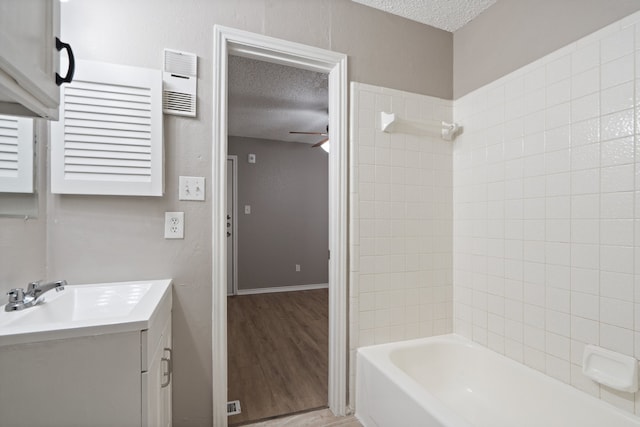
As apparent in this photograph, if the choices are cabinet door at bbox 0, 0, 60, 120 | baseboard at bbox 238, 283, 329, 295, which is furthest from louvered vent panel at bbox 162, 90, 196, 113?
baseboard at bbox 238, 283, 329, 295

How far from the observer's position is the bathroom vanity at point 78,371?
76 centimetres

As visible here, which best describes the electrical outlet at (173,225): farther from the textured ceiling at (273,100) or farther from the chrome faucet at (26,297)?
the textured ceiling at (273,100)

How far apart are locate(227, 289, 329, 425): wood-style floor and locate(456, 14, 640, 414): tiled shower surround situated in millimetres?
1181

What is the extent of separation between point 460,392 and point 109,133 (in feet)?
7.50

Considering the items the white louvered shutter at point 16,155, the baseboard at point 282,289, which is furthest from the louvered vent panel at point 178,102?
the baseboard at point 282,289

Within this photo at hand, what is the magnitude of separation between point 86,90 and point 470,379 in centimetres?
248

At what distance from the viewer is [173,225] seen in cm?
143

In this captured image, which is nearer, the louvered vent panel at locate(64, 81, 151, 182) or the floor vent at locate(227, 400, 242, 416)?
the louvered vent panel at locate(64, 81, 151, 182)

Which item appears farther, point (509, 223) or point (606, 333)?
point (509, 223)

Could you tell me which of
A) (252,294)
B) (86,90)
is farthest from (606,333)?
(252,294)

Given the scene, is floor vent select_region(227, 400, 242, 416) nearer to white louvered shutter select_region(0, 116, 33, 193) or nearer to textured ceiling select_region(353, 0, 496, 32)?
white louvered shutter select_region(0, 116, 33, 193)

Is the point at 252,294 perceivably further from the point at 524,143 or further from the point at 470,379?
the point at 524,143

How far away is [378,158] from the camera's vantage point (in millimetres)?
1796

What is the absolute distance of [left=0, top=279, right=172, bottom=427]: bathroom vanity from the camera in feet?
2.51
